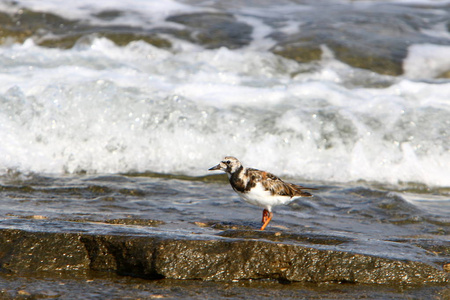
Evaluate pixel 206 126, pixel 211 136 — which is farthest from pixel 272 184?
pixel 206 126

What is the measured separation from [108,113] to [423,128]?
499 centimetres

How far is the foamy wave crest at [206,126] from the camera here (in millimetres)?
8422

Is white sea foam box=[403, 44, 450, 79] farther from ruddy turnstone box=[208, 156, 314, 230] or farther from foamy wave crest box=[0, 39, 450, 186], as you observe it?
ruddy turnstone box=[208, 156, 314, 230]

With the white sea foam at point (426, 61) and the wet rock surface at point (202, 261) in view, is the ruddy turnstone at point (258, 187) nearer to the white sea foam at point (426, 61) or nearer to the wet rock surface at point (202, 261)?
the wet rock surface at point (202, 261)

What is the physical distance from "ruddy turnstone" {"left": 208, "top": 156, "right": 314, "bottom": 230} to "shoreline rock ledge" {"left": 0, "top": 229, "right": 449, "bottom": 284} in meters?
1.21

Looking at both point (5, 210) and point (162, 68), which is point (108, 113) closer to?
point (162, 68)

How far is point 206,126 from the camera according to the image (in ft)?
29.5

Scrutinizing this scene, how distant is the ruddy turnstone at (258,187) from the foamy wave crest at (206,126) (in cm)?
273

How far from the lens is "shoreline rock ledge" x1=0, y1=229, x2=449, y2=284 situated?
399 centimetres

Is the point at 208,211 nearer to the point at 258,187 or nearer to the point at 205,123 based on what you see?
the point at 258,187

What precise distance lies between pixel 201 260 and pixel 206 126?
5.11 m

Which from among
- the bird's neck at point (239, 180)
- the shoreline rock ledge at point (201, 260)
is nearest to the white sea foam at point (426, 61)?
the bird's neck at point (239, 180)

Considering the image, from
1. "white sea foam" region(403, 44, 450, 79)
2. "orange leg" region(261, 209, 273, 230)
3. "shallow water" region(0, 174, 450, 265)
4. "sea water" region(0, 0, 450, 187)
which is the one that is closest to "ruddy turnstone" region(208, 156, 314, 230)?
"orange leg" region(261, 209, 273, 230)

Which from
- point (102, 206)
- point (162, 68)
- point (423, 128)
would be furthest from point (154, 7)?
point (102, 206)
